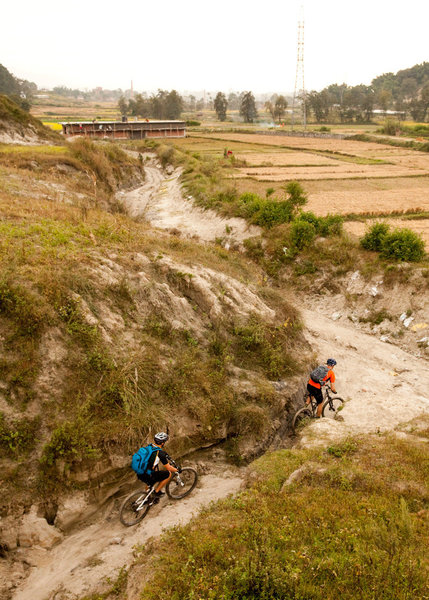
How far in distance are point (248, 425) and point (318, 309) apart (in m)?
11.8

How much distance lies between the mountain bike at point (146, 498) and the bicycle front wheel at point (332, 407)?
5538 mm

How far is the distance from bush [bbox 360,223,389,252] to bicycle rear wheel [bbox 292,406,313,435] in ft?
42.2

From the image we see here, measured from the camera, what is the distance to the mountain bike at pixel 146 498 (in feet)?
29.2

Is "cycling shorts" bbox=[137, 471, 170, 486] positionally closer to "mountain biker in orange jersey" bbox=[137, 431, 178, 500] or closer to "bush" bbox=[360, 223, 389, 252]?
"mountain biker in orange jersey" bbox=[137, 431, 178, 500]

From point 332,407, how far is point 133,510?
7499 mm

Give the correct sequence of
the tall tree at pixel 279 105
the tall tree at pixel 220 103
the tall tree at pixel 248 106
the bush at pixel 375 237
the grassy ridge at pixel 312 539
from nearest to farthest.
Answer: the grassy ridge at pixel 312 539, the bush at pixel 375 237, the tall tree at pixel 279 105, the tall tree at pixel 248 106, the tall tree at pixel 220 103

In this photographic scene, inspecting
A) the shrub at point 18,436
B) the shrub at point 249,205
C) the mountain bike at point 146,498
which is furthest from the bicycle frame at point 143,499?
the shrub at point 249,205

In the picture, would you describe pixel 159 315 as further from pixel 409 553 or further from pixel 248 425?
pixel 409 553

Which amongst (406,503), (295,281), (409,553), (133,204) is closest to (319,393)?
(406,503)

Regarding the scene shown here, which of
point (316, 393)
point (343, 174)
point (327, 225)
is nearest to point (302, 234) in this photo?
point (327, 225)

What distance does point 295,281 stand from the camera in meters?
23.7

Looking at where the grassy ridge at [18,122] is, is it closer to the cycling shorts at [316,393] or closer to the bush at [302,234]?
the bush at [302,234]

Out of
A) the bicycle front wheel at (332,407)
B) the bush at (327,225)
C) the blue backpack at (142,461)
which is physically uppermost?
the bush at (327,225)

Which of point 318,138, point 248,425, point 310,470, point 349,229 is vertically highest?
point 318,138
